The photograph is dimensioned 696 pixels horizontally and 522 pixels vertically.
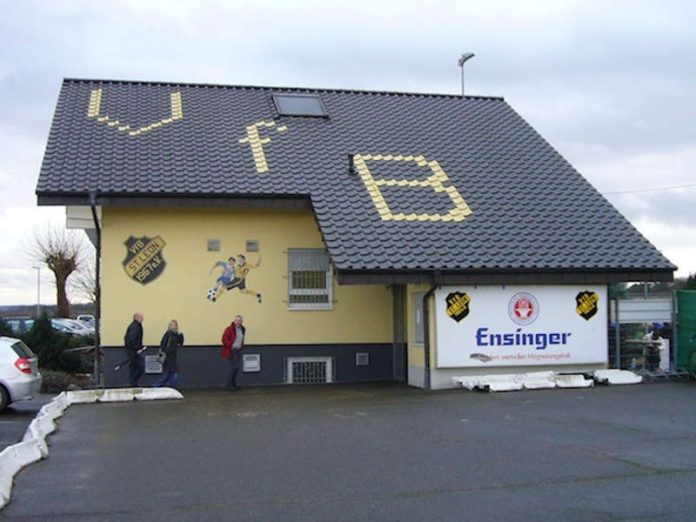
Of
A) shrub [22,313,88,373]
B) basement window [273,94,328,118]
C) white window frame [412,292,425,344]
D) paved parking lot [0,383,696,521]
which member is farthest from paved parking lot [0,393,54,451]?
basement window [273,94,328,118]

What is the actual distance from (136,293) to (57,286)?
3219 cm

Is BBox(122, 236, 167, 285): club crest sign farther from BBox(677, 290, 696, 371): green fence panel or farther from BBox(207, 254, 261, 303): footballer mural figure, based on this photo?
BBox(677, 290, 696, 371): green fence panel

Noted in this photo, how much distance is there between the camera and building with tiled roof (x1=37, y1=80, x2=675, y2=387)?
686 inches

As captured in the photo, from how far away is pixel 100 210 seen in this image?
61.3 ft

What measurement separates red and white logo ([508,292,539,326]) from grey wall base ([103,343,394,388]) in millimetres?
3460

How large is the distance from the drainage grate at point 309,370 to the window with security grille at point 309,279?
1.16 meters

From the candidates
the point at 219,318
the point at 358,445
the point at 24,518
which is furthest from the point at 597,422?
the point at 219,318

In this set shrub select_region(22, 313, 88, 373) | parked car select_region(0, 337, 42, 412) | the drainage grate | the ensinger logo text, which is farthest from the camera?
shrub select_region(22, 313, 88, 373)

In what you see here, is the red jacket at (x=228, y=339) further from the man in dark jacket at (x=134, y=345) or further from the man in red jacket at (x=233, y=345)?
the man in dark jacket at (x=134, y=345)

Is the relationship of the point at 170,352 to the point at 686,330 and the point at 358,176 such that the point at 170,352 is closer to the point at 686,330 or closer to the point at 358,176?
the point at 358,176

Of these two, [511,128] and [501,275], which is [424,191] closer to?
[501,275]

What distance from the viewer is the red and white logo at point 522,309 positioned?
17641mm

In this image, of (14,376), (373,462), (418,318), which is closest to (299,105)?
(418,318)

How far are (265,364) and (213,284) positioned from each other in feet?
6.84
